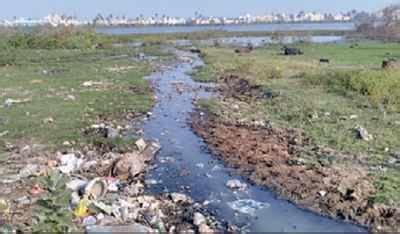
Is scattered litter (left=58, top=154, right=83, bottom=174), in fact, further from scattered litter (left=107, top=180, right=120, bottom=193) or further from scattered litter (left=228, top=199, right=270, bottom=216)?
scattered litter (left=228, top=199, right=270, bottom=216)

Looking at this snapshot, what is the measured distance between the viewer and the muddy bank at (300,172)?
8195 mm

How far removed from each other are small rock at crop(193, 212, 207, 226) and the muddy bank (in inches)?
64.6

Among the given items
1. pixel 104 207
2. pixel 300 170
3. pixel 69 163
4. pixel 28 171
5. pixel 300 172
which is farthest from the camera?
pixel 69 163

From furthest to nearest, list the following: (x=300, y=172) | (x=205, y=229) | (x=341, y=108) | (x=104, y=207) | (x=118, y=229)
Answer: (x=341, y=108)
(x=300, y=172)
(x=104, y=207)
(x=205, y=229)
(x=118, y=229)

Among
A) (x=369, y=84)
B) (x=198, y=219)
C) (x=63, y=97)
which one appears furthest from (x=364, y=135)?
(x=63, y=97)

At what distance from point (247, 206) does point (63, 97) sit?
11108mm

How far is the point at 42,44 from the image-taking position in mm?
48594

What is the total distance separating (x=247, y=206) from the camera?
855cm

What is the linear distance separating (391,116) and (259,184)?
634 centimetres

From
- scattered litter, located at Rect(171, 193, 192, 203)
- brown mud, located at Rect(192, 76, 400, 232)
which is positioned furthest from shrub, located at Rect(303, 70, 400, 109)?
scattered litter, located at Rect(171, 193, 192, 203)

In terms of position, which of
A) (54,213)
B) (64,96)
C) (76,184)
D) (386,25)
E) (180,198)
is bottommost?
(386,25)

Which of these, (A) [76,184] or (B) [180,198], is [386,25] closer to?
(B) [180,198]

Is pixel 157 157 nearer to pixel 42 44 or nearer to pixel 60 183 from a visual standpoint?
pixel 60 183

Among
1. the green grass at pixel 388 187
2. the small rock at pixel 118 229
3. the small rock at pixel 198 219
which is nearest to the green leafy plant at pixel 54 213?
the small rock at pixel 118 229
